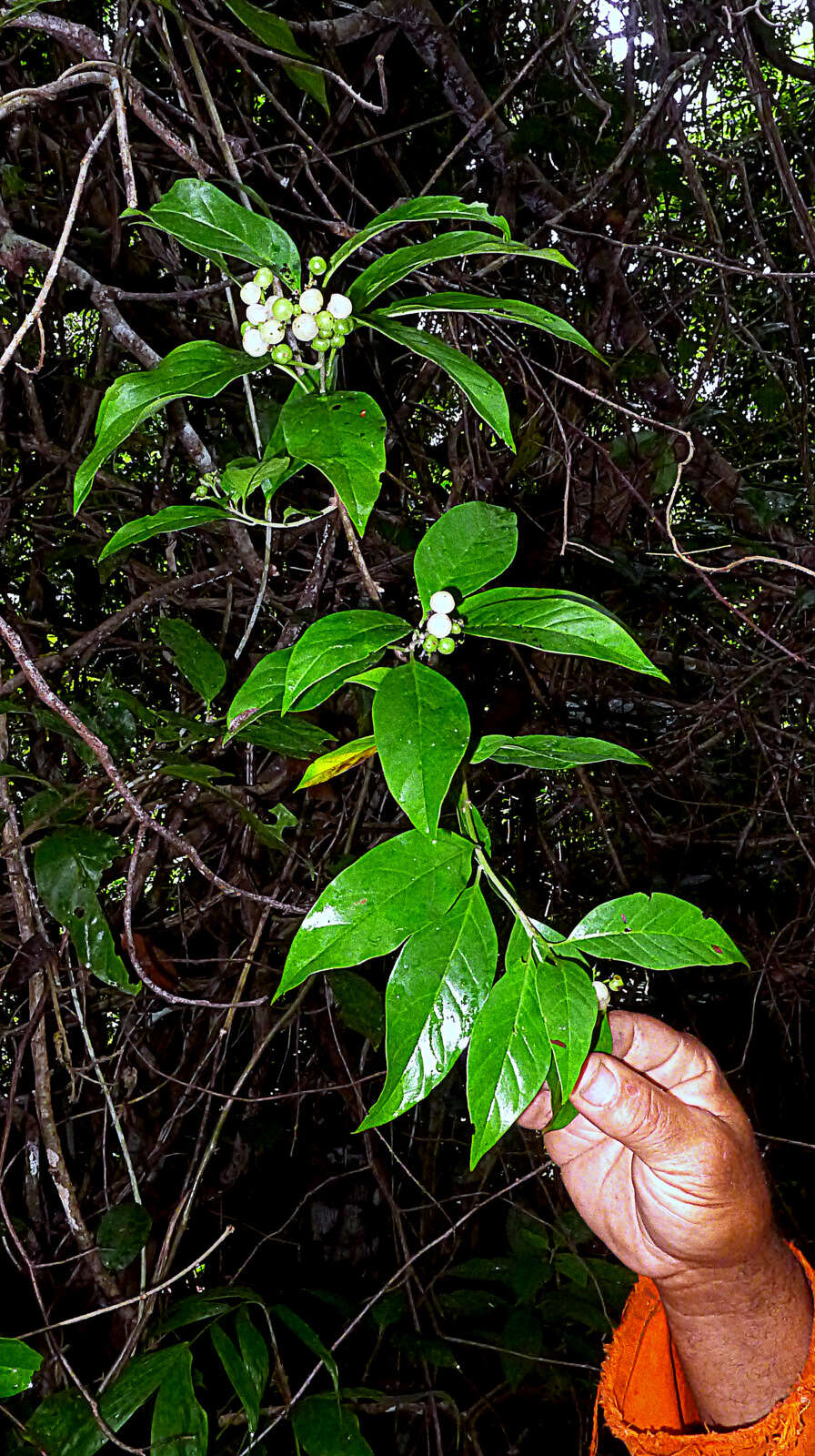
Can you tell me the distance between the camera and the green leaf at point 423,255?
0.50 metres

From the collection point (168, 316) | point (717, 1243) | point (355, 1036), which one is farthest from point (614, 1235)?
point (168, 316)

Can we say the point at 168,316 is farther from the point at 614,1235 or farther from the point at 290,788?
the point at 614,1235

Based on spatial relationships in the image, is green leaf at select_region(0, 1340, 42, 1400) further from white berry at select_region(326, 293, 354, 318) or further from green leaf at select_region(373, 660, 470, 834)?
white berry at select_region(326, 293, 354, 318)

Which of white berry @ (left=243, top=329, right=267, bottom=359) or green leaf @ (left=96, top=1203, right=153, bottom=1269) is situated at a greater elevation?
white berry @ (left=243, top=329, right=267, bottom=359)

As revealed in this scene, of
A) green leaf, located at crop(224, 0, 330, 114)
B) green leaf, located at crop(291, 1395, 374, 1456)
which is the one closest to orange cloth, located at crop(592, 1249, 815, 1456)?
green leaf, located at crop(291, 1395, 374, 1456)

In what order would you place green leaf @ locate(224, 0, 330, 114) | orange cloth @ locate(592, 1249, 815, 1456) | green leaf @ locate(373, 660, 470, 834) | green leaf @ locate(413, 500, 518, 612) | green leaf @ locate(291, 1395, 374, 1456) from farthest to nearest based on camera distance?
green leaf @ locate(291, 1395, 374, 1456)
orange cloth @ locate(592, 1249, 815, 1456)
green leaf @ locate(224, 0, 330, 114)
green leaf @ locate(413, 500, 518, 612)
green leaf @ locate(373, 660, 470, 834)

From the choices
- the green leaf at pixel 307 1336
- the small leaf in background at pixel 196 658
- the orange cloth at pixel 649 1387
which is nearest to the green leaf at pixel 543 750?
the small leaf in background at pixel 196 658

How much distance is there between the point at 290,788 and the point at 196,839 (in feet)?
0.52

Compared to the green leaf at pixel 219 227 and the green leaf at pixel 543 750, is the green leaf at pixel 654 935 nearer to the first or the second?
the green leaf at pixel 543 750

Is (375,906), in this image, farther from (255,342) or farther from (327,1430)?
(327,1430)

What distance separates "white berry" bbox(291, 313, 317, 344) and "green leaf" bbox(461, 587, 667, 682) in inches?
5.6

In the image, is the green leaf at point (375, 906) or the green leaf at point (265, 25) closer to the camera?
the green leaf at point (375, 906)

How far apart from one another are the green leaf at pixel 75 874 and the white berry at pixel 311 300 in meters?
0.51

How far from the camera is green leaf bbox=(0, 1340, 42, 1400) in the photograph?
0.69m
